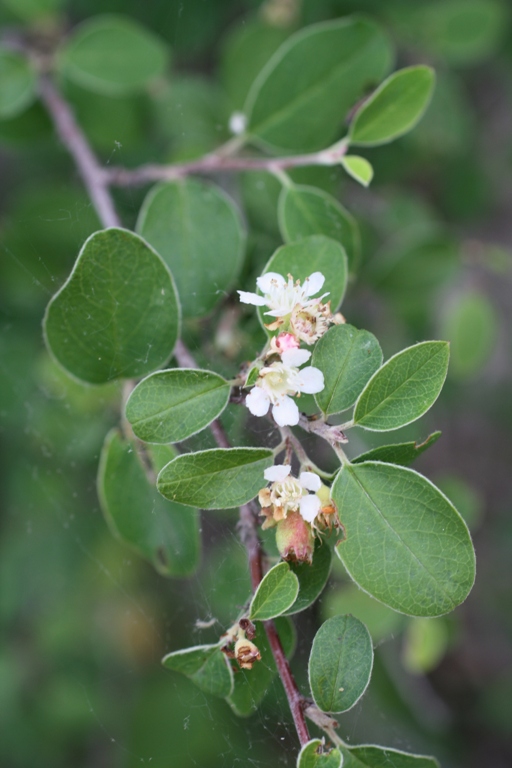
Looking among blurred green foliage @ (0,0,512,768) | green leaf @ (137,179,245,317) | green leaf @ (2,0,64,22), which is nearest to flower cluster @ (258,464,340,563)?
blurred green foliage @ (0,0,512,768)

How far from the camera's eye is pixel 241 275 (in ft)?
4.86

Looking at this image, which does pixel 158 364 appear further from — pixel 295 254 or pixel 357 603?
pixel 357 603

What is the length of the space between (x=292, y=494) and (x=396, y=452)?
148mm

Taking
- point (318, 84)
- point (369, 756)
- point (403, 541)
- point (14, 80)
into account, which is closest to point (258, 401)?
point (403, 541)

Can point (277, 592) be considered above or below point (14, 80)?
below

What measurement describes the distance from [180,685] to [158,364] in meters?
1.59

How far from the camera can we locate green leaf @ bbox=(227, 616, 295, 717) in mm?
976

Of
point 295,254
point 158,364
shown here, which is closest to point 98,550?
point 158,364

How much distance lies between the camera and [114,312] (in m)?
1.04

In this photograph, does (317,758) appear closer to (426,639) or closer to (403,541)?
(403,541)

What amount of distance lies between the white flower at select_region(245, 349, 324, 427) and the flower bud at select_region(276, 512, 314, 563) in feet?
0.40

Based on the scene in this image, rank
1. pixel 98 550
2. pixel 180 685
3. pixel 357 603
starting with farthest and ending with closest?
pixel 98 550 < pixel 180 685 < pixel 357 603

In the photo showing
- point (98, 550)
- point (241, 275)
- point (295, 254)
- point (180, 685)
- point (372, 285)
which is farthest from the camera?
point (98, 550)

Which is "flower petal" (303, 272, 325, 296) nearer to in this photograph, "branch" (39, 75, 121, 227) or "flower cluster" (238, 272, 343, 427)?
"flower cluster" (238, 272, 343, 427)
